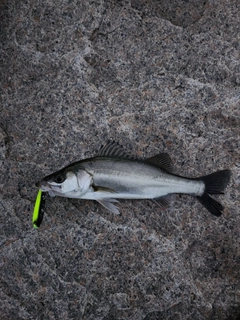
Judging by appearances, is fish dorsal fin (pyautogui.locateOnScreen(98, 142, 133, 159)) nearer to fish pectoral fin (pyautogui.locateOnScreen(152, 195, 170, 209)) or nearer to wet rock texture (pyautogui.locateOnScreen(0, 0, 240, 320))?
wet rock texture (pyautogui.locateOnScreen(0, 0, 240, 320))

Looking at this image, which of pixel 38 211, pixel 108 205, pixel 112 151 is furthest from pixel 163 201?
pixel 38 211

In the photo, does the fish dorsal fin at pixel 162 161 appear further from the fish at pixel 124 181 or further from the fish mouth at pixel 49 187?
the fish mouth at pixel 49 187

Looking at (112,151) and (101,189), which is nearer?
(101,189)

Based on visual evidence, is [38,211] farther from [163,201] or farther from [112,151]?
[163,201]

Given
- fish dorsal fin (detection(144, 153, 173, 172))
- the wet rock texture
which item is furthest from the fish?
the wet rock texture

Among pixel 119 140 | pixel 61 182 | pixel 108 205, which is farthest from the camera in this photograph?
pixel 119 140

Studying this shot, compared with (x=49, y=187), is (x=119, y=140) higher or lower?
higher
